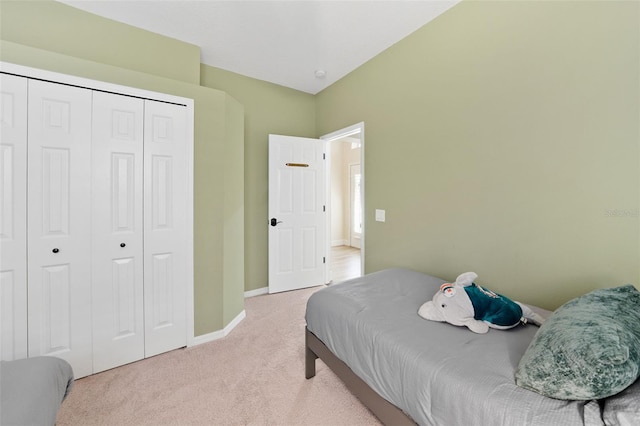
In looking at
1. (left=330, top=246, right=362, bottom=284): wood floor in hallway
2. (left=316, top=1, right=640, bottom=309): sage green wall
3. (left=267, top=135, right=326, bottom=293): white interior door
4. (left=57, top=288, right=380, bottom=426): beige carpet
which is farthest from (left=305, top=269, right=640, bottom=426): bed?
(left=330, top=246, right=362, bottom=284): wood floor in hallway

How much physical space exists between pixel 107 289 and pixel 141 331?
435 mm

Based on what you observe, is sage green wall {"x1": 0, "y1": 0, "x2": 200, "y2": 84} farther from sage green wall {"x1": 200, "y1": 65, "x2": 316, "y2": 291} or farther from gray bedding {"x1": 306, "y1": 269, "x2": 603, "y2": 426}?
gray bedding {"x1": 306, "y1": 269, "x2": 603, "y2": 426}

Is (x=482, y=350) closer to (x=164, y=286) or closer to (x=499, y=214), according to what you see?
(x=499, y=214)

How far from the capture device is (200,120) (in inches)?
93.4

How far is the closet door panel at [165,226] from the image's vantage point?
7.11 feet

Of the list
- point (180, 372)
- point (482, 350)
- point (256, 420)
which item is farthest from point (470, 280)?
point (180, 372)

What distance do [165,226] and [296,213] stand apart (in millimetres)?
1763

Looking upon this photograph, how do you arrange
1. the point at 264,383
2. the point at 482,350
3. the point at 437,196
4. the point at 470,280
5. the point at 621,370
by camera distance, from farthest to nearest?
1. the point at 437,196
2. the point at 264,383
3. the point at 470,280
4. the point at 482,350
5. the point at 621,370

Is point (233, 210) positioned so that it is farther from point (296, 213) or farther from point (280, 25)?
point (280, 25)

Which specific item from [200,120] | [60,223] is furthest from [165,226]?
[200,120]

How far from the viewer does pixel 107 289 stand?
2025 millimetres

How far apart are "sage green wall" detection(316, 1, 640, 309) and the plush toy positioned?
563 mm

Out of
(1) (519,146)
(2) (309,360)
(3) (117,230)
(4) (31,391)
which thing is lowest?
(2) (309,360)

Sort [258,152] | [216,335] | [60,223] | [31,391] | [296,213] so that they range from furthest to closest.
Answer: [296,213] < [258,152] < [216,335] < [60,223] < [31,391]
